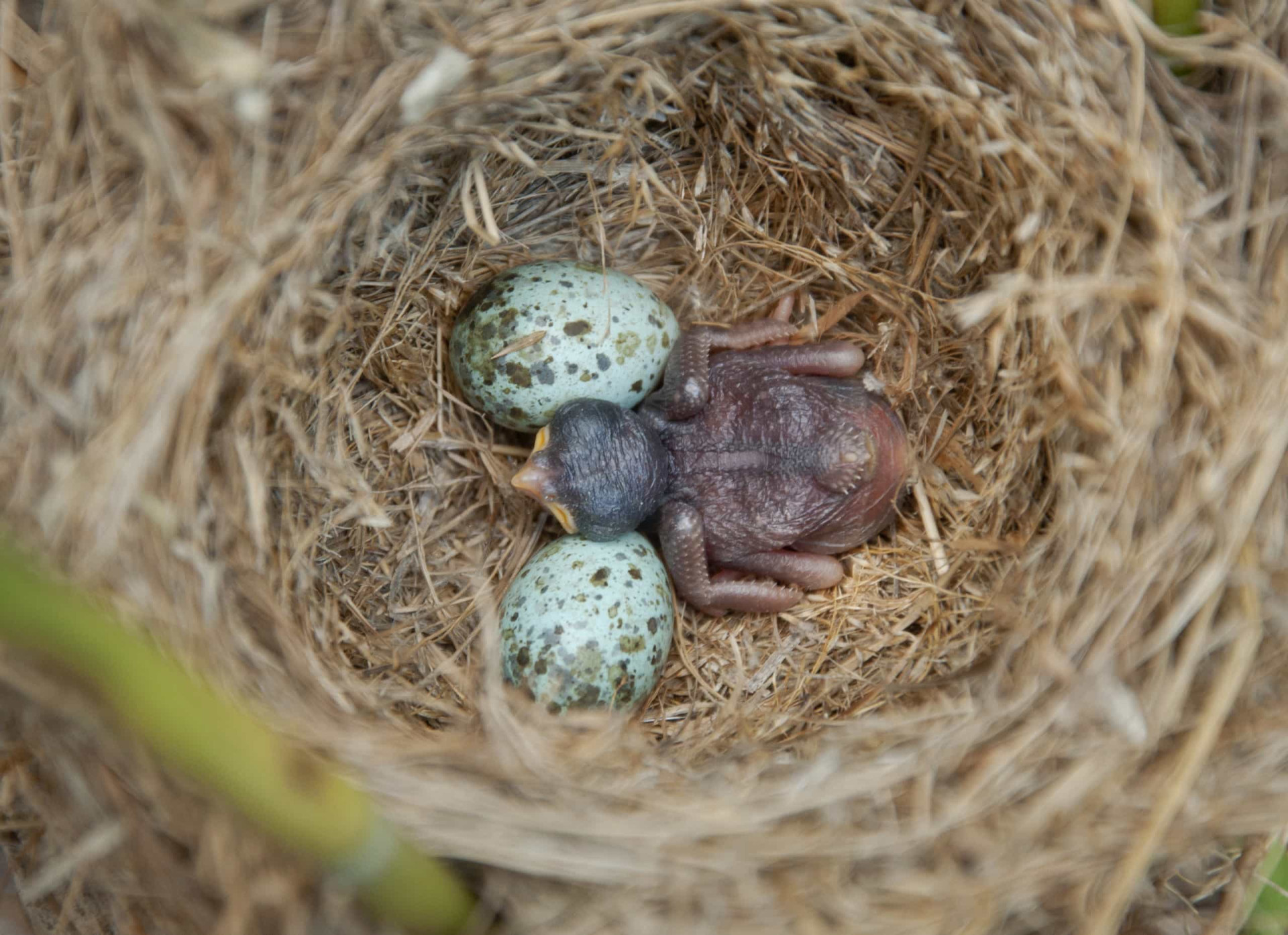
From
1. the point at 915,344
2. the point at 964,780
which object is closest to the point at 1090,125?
the point at 915,344

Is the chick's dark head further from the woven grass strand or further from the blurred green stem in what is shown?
the blurred green stem

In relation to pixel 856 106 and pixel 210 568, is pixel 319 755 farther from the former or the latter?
pixel 856 106

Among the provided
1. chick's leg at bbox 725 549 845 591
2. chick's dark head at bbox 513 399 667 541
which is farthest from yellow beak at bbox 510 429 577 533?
chick's leg at bbox 725 549 845 591

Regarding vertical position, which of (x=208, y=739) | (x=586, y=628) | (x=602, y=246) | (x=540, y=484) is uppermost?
(x=208, y=739)

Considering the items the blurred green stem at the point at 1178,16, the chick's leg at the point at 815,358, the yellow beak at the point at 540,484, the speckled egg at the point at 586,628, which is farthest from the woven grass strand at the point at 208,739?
the blurred green stem at the point at 1178,16

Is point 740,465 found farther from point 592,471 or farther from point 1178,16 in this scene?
point 1178,16

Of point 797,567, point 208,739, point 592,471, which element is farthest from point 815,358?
point 208,739
